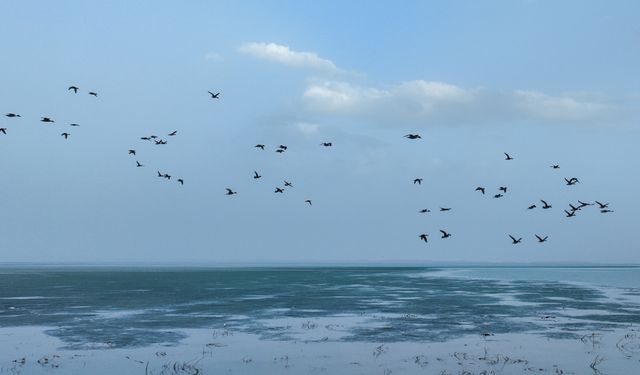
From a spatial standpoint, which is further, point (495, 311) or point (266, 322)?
point (495, 311)

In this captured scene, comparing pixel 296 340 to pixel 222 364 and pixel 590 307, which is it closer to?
pixel 222 364

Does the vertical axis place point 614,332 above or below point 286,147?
below

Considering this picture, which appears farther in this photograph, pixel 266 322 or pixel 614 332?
pixel 266 322

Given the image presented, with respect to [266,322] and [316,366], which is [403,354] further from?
[266,322]

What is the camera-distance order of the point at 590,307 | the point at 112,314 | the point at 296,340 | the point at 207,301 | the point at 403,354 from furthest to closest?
the point at 207,301 → the point at 590,307 → the point at 112,314 → the point at 296,340 → the point at 403,354

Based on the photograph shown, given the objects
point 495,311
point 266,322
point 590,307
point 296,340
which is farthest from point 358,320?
point 590,307

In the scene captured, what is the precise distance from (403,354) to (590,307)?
29.4 m

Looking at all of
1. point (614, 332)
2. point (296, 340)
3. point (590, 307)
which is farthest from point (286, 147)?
point (590, 307)

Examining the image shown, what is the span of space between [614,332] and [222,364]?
23710 millimetres

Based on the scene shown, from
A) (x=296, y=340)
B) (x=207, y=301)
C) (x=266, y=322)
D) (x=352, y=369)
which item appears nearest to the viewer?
(x=352, y=369)

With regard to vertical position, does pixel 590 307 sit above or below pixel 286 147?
below

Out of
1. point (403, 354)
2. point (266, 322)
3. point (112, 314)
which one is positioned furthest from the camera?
point (112, 314)

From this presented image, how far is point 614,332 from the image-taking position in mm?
34312

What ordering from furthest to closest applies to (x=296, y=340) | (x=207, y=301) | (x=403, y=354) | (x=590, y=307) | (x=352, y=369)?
(x=207, y=301), (x=590, y=307), (x=296, y=340), (x=403, y=354), (x=352, y=369)
